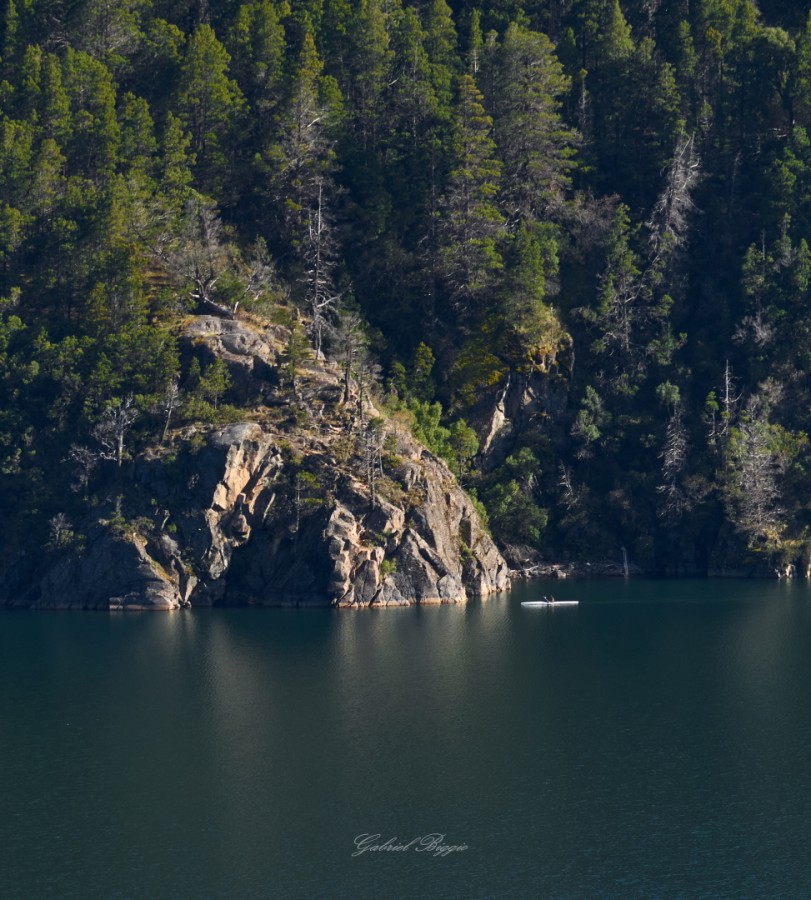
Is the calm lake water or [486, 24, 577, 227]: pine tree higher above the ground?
[486, 24, 577, 227]: pine tree

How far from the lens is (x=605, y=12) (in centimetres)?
16900

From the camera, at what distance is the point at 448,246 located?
150 meters

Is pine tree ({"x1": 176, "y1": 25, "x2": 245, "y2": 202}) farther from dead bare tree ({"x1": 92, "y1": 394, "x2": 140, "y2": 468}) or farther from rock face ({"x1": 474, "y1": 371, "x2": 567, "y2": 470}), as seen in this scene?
rock face ({"x1": 474, "y1": 371, "x2": 567, "y2": 470})

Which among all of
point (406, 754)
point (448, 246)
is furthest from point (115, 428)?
point (406, 754)

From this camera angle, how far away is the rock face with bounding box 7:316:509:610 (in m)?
122

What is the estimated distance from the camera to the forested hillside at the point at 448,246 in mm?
134250

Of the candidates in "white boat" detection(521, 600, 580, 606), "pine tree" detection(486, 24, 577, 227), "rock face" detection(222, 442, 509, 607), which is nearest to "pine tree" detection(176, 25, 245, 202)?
"pine tree" detection(486, 24, 577, 227)

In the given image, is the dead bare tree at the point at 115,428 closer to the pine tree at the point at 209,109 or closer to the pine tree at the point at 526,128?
the pine tree at the point at 209,109

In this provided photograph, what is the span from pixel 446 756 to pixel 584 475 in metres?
72.2

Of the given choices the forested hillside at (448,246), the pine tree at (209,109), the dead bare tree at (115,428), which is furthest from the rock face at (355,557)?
the pine tree at (209,109)

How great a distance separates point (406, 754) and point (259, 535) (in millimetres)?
48577

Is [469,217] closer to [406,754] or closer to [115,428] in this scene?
[115,428]

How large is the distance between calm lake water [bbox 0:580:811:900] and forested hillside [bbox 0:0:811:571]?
920 inches

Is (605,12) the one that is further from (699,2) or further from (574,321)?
(574,321)
